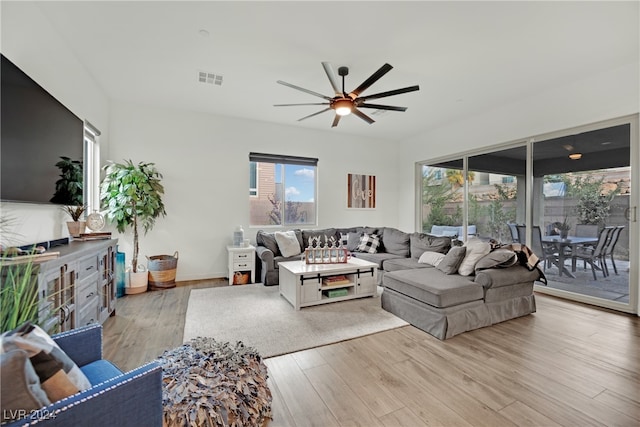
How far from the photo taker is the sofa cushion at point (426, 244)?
427 cm

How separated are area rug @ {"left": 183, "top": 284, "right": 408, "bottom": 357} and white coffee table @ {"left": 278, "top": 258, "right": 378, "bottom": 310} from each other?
0.09 metres

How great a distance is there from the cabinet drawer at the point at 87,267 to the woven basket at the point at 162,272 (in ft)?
5.37

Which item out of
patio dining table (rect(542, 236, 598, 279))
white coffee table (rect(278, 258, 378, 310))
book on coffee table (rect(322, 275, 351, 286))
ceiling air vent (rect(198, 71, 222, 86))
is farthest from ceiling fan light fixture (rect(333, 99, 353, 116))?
patio dining table (rect(542, 236, 598, 279))

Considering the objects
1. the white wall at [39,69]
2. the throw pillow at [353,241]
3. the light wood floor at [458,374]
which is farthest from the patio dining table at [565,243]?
the white wall at [39,69]

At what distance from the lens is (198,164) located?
479 centimetres

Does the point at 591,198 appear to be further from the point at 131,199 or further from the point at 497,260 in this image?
the point at 131,199

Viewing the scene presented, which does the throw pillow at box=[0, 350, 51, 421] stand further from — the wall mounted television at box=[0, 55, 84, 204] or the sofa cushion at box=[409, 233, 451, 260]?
the sofa cushion at box=[409, 233, 451, 260]

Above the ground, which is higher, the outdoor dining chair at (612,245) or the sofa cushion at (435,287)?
the outdoor dining chair at (612,245)

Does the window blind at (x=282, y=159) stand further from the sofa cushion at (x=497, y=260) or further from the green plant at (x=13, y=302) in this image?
the green plant at (x=13, y=302)

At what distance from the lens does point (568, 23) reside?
252 cm

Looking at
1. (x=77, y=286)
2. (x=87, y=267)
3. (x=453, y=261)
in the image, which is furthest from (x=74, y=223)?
(x=453, y=261)

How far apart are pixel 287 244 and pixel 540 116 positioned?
4.23 metres

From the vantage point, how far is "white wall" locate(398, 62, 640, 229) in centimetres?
333

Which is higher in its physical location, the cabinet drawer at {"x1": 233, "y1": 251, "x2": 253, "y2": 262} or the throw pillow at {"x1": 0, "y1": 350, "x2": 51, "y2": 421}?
the throw pillow at {"x1": 0, "y1": 350, "x2": 51, "y2": 421}
